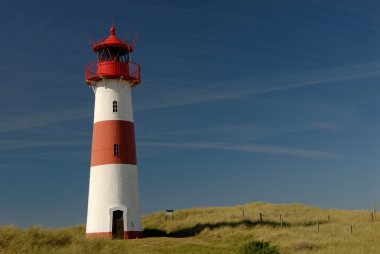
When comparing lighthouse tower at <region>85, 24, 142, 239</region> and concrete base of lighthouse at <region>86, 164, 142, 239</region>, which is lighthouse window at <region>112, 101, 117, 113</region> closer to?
lighthouse tower at <region>85, 24, 142, 239</region>

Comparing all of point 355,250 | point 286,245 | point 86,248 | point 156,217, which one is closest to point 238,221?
point 156,217

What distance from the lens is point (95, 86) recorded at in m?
33.8

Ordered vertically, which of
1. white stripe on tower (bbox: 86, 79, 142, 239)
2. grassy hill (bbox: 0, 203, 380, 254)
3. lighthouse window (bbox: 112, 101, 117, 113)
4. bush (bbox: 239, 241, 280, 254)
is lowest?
bush (bbox: 239, 241, 280, 254)

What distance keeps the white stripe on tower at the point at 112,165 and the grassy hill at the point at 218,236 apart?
6.08ft

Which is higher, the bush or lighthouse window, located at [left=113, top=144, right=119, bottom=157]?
lighthouse window, located at [left=113, top=144, right=119, bottom=157]

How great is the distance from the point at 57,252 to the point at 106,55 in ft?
58.5

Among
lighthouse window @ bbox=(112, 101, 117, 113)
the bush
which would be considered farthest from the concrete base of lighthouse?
the bush

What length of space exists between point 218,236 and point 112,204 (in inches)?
289

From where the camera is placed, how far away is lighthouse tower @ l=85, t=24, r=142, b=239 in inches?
1229

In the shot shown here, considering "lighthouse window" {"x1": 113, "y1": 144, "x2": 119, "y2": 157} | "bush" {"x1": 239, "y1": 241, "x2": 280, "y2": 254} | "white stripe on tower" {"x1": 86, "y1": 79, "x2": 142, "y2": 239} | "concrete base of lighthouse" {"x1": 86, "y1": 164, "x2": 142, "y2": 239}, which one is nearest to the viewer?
"bush" {"x1": 239, "y1": 241, "x2": 280, "y2": 254}

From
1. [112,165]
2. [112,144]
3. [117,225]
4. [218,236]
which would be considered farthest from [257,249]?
[112,144]

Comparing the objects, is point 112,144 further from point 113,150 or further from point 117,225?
point 117,225

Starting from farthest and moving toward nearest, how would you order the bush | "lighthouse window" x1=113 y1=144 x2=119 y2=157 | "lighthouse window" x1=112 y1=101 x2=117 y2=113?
"lighthouse window" x1=112 y1=101 x2=117 y2=113 < "lighthouse window" x1=113 y1=144 x2=119 y2=157 < the bush

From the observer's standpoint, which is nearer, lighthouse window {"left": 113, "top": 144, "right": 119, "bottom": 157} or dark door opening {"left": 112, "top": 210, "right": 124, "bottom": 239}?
dark door opening {"left": 112, "top": 210, "right": 124, "bottom": 239}
